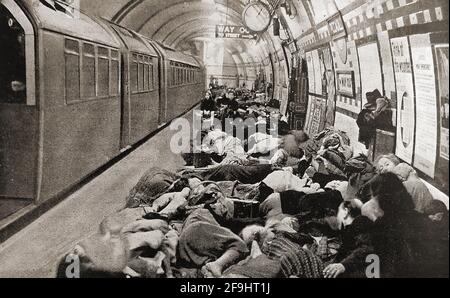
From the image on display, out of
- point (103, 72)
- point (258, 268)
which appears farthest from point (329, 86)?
point (258, 268)

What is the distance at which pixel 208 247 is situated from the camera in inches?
181

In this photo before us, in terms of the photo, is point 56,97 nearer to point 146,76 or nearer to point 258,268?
point 258,268

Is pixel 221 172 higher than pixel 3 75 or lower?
lower

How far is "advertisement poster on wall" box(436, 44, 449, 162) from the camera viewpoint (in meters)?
4.04

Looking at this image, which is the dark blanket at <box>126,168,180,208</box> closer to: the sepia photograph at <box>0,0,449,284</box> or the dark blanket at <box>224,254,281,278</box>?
the sepia photograph at <box>0,0,449,284</box>

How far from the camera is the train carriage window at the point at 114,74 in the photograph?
777 centimetres

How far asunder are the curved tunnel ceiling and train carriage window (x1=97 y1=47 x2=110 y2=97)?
4076 millimetres

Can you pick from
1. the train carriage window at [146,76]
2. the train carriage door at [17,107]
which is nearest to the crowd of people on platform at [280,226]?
the train carriage door at [17,107]

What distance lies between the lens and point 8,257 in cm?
471

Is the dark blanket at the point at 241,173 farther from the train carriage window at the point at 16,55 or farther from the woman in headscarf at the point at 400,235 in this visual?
the train carriage window at the point at 16,55
